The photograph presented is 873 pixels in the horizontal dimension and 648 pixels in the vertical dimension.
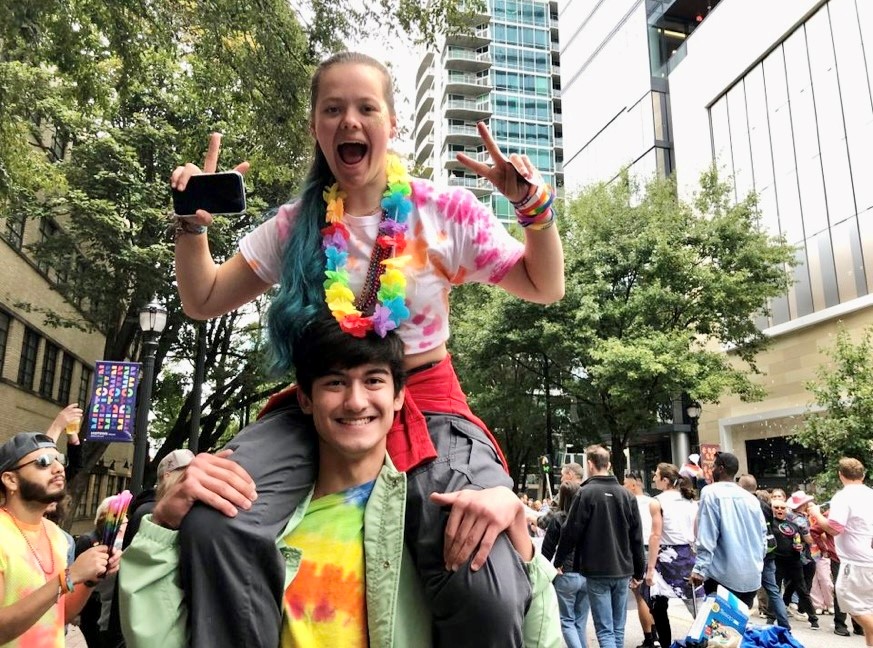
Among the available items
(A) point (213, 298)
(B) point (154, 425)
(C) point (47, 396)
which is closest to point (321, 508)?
(A) point (213, 298)

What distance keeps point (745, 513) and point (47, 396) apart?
22989 millimetres

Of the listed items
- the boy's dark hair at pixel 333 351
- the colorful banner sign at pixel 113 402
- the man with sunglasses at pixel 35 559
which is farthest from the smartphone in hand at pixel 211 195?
the colorful banner sign at pixel 113 402

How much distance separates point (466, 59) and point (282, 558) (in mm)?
66646

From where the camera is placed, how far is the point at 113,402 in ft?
42.0

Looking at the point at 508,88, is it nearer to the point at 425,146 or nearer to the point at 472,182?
the point at 472,182

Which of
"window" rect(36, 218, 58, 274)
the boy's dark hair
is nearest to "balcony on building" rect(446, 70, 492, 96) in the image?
"window" rect(36, 218, 58, 274)

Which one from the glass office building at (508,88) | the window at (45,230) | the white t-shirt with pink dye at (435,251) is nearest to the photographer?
the white t-shirt with pink dye at (435,251)

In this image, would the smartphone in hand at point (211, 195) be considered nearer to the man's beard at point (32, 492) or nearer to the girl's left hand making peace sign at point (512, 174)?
the girl's left hand making peace sign at point (512, 174)

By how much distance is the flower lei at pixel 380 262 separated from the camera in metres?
2.06

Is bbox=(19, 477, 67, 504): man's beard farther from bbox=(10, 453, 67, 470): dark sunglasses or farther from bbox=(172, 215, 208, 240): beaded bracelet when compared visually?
bbox=(172, 215, 208, 240): beaded bracelet

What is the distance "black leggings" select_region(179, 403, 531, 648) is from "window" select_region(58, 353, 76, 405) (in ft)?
86.2

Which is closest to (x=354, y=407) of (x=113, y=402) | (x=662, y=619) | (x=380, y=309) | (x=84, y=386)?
(x=380, y=309)

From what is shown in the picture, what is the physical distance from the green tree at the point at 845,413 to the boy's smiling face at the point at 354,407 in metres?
15.3

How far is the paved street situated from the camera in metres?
8.45
